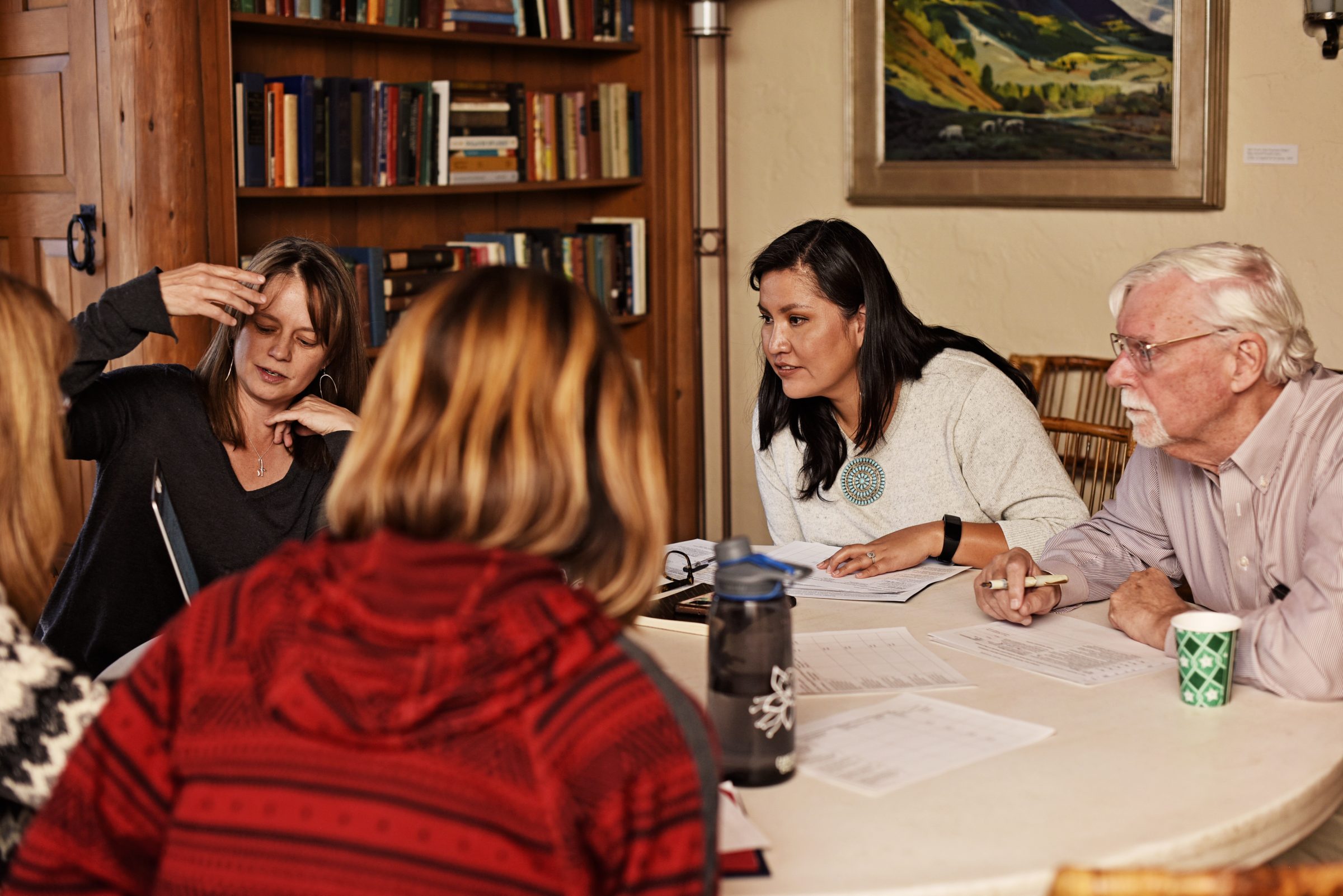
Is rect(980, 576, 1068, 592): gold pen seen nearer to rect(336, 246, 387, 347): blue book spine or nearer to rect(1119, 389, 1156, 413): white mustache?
rect(1119, 389, 1156, 413): white mustache

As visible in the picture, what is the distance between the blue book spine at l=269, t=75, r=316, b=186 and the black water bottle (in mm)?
2564

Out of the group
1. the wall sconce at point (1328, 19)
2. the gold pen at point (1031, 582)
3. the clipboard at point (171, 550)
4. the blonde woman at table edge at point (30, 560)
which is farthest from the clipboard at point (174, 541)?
the wall sconce at point (1328, 19)

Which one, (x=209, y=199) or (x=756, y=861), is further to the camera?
(x=209, y=199)

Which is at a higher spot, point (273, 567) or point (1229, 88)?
point (1229, 88)

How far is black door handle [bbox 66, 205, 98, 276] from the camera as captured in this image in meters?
3.21

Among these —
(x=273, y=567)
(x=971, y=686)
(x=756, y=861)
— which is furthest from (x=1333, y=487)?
(x=273, y=567)

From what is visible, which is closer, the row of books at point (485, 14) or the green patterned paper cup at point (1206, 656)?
the green patterned paper cup at point (1206, 656)

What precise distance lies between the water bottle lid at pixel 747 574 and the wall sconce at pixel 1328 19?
2.75 m

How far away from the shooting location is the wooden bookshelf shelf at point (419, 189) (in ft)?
11.3

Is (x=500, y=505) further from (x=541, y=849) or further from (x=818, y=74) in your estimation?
(x=818, y=74)

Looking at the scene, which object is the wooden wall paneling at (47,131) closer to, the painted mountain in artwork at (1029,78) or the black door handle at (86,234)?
the black door handle at (86,234)

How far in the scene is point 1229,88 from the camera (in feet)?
11.6

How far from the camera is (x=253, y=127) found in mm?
3367

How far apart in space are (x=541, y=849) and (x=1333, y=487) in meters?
1.23
